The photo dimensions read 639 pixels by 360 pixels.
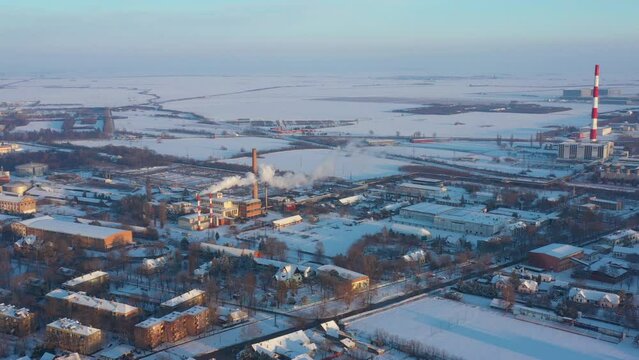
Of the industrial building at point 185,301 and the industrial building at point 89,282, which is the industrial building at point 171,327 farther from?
the industrial building at point 89,282

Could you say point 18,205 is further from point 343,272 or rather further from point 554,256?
point 554,256

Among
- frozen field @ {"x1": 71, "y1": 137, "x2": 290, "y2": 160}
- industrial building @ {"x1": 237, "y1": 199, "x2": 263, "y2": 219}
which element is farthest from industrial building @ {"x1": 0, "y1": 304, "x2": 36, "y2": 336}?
frozen field @ {"x1": 71, "y1": 137, "x2": 290, "y2": 160}

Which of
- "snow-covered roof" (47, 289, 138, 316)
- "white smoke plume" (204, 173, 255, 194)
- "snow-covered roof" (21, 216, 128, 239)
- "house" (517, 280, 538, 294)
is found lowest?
"house" (517, 280, 538, 294)

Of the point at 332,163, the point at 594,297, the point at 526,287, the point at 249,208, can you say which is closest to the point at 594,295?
the point at 594,297

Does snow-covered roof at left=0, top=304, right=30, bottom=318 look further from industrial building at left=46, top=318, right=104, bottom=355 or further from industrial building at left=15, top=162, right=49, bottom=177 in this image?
industrial building at left=15, top=162, right=49, bottom=177

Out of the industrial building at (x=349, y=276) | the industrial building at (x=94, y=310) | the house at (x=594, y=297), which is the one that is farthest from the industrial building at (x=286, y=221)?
the house at (x=594, y=297)
